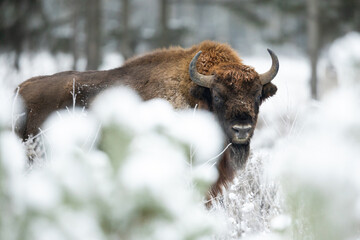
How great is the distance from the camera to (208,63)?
627cm

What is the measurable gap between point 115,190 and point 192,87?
416 centimetres

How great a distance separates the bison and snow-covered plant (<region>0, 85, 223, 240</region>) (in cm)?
349

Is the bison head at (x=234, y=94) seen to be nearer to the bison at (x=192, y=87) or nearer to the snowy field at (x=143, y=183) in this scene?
the bison at (x=192, y=87)

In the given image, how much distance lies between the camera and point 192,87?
19.5 feet

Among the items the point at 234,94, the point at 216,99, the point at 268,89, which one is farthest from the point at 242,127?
the point at 268,89

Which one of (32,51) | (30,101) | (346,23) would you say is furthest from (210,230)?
(346,23)

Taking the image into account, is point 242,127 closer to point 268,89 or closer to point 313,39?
point 268,89

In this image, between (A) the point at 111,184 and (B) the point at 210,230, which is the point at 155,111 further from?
(B) the point at 210,230

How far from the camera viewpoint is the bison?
5.60 m

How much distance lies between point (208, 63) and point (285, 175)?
164 inches

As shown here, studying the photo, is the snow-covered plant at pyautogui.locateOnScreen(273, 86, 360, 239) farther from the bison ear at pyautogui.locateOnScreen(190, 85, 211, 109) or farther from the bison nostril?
the bison ear at pyautogui.locateOnScreen(190, 85, 211, 109)

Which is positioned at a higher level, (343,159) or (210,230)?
(343,159)

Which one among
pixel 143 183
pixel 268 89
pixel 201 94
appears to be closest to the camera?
pixel 143 183

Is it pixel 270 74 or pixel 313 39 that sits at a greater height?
pixel 270 74
